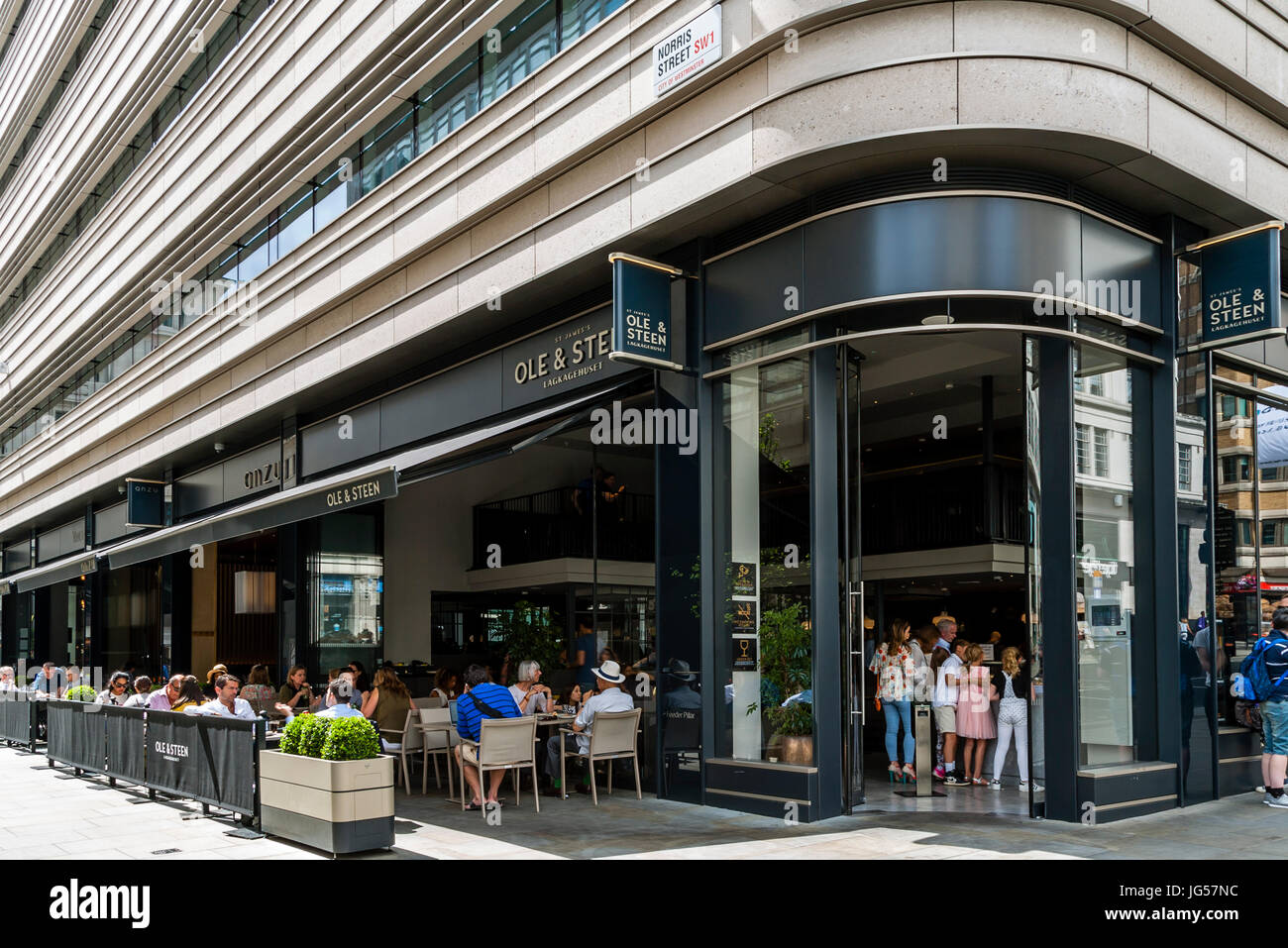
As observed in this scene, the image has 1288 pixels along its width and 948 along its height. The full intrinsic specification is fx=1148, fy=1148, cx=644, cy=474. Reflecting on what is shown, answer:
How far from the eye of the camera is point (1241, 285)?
400 inches

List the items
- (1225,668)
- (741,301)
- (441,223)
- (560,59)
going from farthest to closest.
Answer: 1. (441,223)
2. (560,59)
3. (1225,668)
4. (741,301)

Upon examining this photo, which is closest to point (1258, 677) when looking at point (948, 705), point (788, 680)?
point (948, 705)

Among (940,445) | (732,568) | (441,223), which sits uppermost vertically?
(441,223)

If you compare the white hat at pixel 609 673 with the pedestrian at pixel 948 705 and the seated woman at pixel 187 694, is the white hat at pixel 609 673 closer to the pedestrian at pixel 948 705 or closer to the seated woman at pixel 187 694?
the pedestrian at pixel 948 705

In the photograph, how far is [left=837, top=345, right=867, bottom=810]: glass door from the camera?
9844 mm

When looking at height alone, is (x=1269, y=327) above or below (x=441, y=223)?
below

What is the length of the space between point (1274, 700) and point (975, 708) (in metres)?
2.75

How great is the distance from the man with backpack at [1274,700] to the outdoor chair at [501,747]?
651cm

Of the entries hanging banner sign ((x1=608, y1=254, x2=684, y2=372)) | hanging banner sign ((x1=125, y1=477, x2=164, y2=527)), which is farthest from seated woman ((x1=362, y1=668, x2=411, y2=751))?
hanging banner sign ((x1=125, y1=477, x2=164, y2=527))

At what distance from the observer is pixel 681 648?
10.9 meters

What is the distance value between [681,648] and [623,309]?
3253mm

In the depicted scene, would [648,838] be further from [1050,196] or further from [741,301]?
[1050,196]

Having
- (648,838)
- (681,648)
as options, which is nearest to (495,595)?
(681,648)

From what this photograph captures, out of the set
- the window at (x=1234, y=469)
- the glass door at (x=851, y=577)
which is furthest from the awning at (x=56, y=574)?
the window at (x=1234, y=469)
